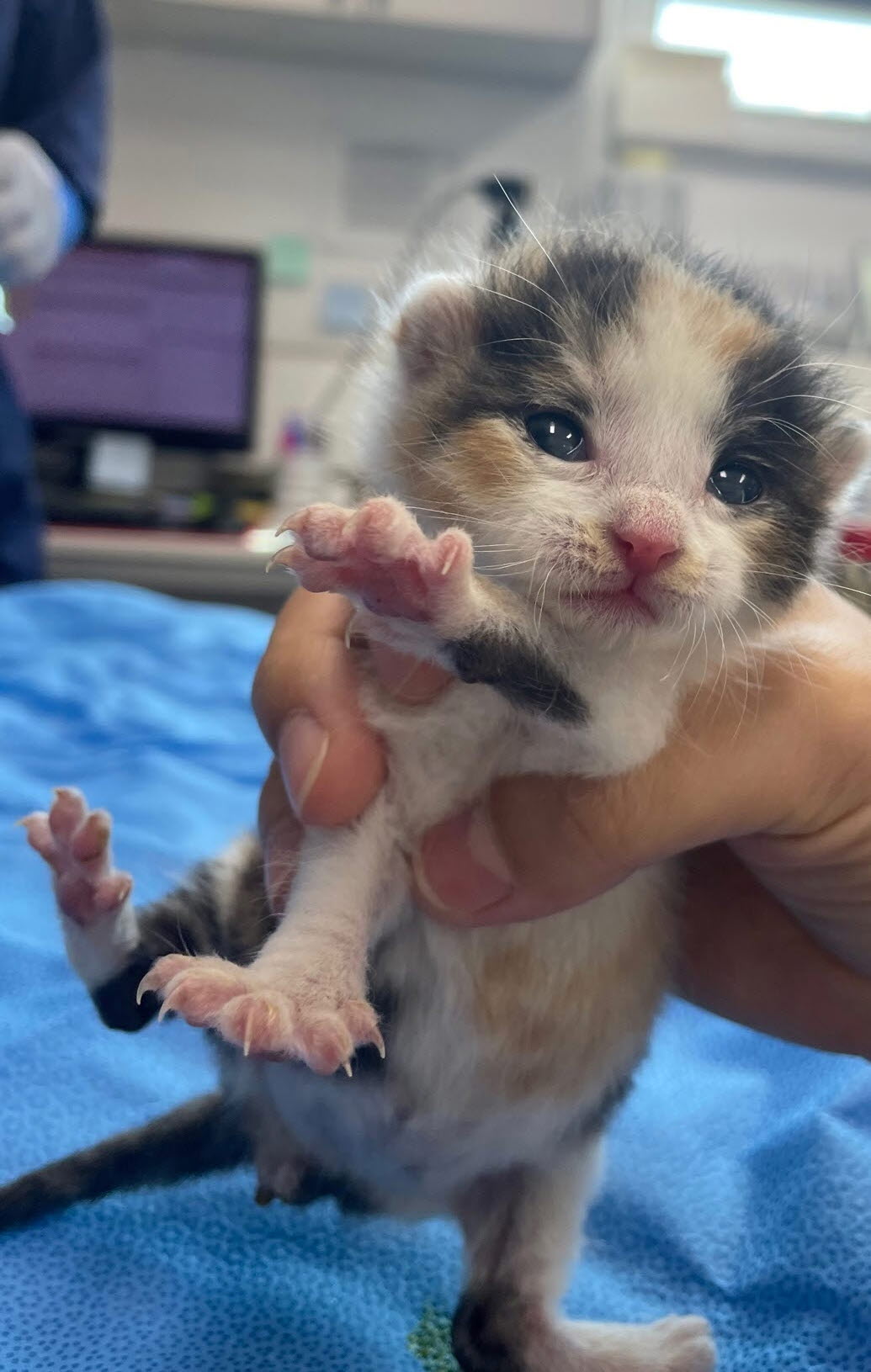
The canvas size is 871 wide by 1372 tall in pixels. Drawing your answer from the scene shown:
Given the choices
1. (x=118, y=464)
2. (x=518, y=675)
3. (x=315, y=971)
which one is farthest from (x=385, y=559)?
(x=118, y=464)

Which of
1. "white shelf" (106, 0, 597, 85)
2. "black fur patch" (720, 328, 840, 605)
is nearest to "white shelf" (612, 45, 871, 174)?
"white shelf" (106, 0, 597, 85)

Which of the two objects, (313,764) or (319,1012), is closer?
(319,1012)

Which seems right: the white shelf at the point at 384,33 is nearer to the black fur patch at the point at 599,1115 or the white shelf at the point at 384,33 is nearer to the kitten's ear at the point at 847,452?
the kitten's ear at the point at 847,452

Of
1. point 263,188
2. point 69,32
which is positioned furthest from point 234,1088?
point 263,188

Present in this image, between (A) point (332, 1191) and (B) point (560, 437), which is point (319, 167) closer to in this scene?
(B) point (560, 437)

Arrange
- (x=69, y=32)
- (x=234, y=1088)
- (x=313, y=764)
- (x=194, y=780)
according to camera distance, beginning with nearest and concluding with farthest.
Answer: (x=313, y=764) → (x=234, y=1088) → (x=194, y=780) → (x=69, y=32)

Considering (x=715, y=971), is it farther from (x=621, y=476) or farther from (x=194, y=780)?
(x=194, y=780)

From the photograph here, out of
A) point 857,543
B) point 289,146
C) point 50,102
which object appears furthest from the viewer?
point 289,146
